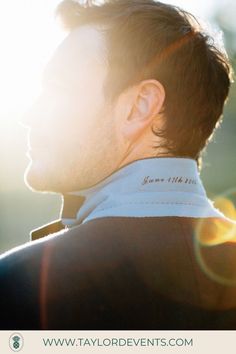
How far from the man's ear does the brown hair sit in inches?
2.2

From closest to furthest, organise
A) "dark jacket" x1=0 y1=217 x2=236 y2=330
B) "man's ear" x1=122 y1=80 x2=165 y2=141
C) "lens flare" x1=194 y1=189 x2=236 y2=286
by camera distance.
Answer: "dark jacket" x1=0 y1=217 x2=236 y2=330, "lens flare" x1=194 y1=189 x2=236 y2=286, "man's ear" x1=122 y1=80 x2=165 y2=141

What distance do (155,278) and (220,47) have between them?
0.99 meters

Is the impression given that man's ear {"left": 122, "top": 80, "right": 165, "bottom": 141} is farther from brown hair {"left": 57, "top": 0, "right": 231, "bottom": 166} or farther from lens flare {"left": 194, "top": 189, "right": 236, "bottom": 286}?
lens flare {"left": 194, "top": 189, "right": 236, "bottom": 286}

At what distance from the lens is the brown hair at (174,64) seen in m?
2.07

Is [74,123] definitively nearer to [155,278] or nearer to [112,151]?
[112,151]

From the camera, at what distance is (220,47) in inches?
87.1

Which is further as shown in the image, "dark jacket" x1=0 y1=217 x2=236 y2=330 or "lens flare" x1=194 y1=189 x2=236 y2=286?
"lens flare" x1=194 y1=189 x2=236 y2=286

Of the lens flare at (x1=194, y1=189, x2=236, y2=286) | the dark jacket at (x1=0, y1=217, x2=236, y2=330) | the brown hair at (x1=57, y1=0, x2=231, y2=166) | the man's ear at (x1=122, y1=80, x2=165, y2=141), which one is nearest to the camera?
the dark jacket at (x1=0, y1=217, x2=236, y2=330)

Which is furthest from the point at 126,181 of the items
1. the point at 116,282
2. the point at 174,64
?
the point at 174,64
